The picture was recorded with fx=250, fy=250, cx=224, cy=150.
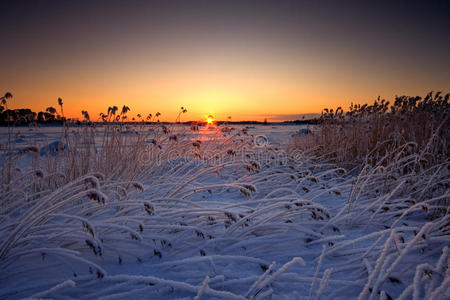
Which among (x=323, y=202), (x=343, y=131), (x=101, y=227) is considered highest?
(x=343, y=131)

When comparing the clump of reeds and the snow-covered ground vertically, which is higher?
the clump of reeds

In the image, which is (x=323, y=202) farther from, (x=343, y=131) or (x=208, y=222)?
(x=343, y=131)

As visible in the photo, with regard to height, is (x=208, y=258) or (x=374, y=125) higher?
(x=374, y=125)

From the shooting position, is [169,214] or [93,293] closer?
[93,293]

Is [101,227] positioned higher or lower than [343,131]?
lower

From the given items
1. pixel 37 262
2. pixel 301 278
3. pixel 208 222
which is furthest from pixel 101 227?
pixel 301 278

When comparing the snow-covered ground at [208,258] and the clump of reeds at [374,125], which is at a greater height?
the clump of reeds at [374,125]

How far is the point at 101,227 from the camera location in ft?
5.47

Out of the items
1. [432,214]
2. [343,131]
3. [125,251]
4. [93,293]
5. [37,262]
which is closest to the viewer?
[93,293]

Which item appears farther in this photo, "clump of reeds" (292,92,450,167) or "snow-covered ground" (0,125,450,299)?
"clump of reeds" (292,92,450,167)

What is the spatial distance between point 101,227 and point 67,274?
0.34 metres

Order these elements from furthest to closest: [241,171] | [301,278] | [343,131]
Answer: [343,131] < [241,171] < [301,278]

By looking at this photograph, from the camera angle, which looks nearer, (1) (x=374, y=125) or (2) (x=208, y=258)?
(2) (x=208, y=258)

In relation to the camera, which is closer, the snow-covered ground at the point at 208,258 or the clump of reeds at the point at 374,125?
the snow-covered ground at the point at 208,258
